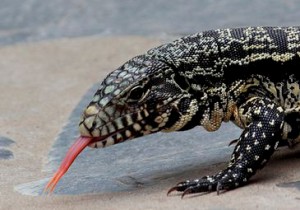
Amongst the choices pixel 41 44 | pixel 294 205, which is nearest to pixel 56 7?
pixel 41 44

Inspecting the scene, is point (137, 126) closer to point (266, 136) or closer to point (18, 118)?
point (266, 136)

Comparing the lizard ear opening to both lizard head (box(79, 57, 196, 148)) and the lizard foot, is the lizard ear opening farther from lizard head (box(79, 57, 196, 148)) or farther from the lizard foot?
the lizard foot

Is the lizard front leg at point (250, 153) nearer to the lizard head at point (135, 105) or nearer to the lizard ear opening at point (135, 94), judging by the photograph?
the lizard head at point (135, 105)

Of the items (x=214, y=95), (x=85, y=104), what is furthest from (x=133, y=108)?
(x=85, y=104)

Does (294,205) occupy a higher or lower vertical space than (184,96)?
lower

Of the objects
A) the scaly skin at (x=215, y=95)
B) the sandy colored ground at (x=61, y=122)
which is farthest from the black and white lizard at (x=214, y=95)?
the sandy colored ground at (x=61, y=122)

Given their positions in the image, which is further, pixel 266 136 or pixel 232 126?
pixel 232 126
